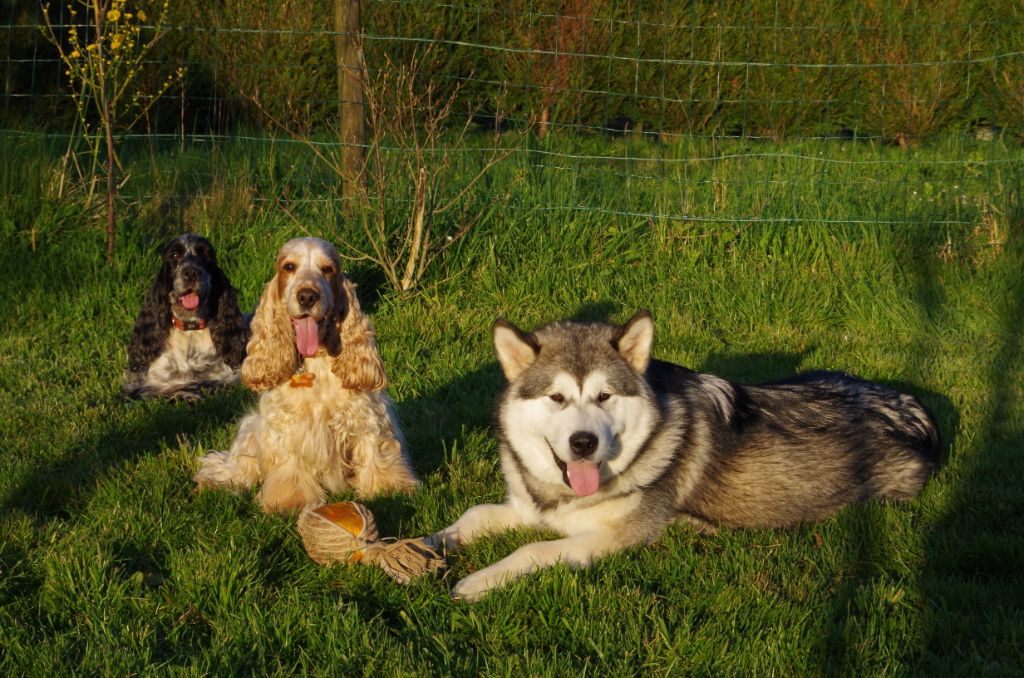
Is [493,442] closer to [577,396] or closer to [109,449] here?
[577,396]

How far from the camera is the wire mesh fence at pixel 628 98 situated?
9000mm

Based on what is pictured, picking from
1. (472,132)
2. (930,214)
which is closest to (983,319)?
(930,214)

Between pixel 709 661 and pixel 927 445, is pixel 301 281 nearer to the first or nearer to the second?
pixel 709 661

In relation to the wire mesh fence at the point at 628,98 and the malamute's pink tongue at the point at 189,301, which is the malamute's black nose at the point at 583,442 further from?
the wire mesh fence at the point at 628,98

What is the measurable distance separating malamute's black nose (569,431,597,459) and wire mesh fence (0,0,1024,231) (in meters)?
4.18

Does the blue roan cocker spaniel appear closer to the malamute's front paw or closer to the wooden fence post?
the wooden fence post

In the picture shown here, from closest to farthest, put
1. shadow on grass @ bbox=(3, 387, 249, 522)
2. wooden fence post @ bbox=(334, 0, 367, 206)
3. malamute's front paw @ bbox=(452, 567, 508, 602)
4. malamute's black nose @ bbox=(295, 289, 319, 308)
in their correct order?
malamute's front paw @ bbox=(452, 567, 508, 602), shadow on grass @ bbox=(3, 387, 249, 522), malamute's black nose @ bbox=(295, 289, 319, 308), wooden fence post @ bbox=(334, 0, 367, 206)

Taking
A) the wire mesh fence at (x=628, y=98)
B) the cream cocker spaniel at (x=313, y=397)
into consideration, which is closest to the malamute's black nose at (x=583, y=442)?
the cream cocker spaniel at (x=313, y=397)

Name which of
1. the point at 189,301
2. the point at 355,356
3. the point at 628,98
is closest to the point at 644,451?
the point at 355,356

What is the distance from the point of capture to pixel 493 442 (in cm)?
572

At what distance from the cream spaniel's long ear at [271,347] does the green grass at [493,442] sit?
0.61 meters

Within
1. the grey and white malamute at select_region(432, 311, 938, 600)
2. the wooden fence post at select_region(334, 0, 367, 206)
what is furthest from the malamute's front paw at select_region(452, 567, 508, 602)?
the wooden fence post at select_region(334, 0, 367, 206)

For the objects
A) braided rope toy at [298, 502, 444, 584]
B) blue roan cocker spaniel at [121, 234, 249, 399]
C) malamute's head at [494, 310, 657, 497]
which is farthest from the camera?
blue roan cocker spaniel at [121, 234, 249, 399]

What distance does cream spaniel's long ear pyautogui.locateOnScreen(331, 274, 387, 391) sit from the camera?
17.6 feet
